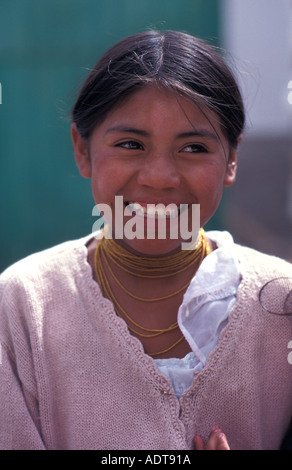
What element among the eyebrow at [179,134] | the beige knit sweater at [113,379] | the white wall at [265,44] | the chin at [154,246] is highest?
the white wall at [265,44]

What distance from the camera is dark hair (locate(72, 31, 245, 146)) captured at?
1.53 meters

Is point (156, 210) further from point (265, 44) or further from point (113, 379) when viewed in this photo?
point (265, 44)

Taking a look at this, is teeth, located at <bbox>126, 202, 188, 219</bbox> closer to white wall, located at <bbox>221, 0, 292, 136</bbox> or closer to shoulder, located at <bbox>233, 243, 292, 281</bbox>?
shoulder, located at <bbox>233, 243, 292, 281</bbox>

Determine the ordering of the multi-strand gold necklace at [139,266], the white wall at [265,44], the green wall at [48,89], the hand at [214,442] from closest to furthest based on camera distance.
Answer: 1. the hand at [214,442]
2. the multi-strand gold necklace at [139,266]
3. the white wall at [265,44]
4. the green wall at [48,89]

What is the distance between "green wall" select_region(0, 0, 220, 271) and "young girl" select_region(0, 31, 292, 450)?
268 cm

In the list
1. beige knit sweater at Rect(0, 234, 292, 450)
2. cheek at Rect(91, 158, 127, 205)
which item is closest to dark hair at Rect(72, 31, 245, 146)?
cheek at Rect(91, 158, 127, 205)

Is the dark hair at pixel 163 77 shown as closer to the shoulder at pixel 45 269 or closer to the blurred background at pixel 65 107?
the shoulder at pixel 45 269

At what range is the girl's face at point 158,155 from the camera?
150 centimetres

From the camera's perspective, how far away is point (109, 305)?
1.65m

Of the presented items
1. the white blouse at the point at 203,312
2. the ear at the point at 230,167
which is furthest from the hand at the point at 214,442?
the ear at the point at 230,167

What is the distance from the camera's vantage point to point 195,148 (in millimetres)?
1562

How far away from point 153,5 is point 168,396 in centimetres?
339

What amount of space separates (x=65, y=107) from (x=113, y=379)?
9.26 ft

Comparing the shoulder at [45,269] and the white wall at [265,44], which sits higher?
the white wall at [265,44]
